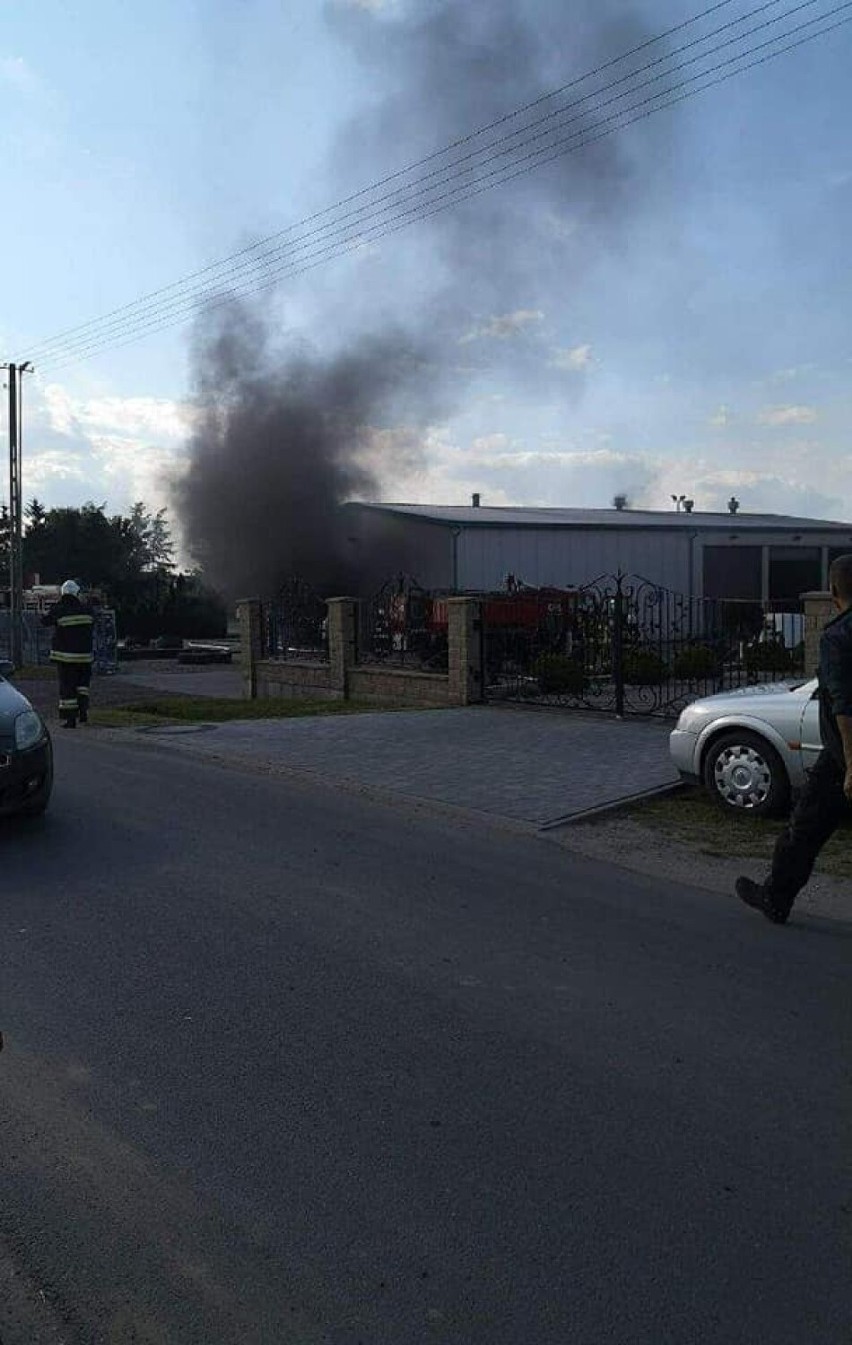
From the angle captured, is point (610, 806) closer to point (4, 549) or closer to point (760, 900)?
point (760, 900)

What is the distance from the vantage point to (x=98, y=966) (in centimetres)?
514

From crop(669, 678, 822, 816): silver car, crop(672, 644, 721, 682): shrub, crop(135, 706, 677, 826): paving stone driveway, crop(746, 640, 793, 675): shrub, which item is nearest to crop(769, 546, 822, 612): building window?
crop(746, 640, 793, 675): shrub

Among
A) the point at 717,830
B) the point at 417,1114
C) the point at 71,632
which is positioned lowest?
the point at 417,1114

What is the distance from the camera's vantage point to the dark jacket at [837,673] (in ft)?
17.2

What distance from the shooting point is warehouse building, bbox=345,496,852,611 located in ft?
98.3

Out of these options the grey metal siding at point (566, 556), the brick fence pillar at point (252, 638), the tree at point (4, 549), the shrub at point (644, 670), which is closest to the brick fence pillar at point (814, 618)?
the shrub at point (644, 670)

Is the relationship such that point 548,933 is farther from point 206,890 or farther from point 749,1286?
point 749,1286

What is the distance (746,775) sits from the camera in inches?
333

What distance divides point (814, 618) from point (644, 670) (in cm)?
368

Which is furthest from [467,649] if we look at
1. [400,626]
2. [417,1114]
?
[417,1114]

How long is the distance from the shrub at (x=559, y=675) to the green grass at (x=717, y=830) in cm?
627

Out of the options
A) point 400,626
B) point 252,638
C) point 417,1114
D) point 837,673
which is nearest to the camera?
point 417,1114

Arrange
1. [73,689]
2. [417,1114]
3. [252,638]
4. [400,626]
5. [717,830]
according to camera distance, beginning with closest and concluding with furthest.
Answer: [417,1114] < [717,830] < [73,689] < [400,626] < [252,638]

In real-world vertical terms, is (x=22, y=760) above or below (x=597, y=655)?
below
